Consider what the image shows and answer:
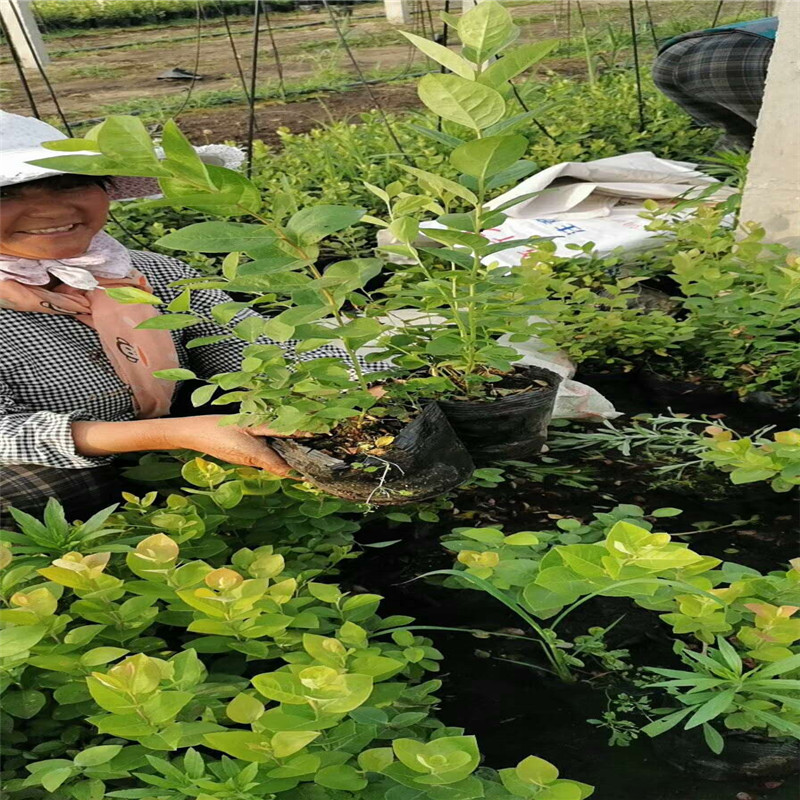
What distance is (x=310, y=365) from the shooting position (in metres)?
1.34

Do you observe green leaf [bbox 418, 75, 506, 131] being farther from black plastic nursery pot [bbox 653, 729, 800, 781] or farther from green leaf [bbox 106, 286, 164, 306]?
black plastic nursery pot [bbox 653, 729, 800, 781]

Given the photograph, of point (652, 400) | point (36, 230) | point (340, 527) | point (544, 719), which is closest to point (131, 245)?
point (36, 230)

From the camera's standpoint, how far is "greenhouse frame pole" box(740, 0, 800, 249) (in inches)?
106

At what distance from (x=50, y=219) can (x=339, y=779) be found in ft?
4.50

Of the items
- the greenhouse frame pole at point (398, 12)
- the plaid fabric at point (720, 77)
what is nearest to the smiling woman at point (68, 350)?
the plaid fabric at point (720, 77)

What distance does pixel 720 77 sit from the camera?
395 cm

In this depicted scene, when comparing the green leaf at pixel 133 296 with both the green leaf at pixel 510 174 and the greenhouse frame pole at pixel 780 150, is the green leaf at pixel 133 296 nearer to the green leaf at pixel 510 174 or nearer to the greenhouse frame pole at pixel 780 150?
the green leaf at pixel 510 174

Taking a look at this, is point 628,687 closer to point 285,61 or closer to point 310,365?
point 310,365

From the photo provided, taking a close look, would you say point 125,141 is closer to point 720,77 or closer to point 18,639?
point 18,639

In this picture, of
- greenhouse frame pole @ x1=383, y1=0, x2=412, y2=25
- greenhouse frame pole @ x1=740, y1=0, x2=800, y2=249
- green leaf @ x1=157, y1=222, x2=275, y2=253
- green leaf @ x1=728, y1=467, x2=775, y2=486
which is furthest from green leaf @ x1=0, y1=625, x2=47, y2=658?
greenhouse frame pole @ x1=383, y1=0, x2=412, y2=25

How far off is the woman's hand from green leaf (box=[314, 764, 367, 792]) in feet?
2.18

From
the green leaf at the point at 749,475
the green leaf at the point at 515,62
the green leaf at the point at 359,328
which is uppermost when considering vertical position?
the green leaf at the point at 515,62

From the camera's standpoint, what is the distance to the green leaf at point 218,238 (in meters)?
1.04

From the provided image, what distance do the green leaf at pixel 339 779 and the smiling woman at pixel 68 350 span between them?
792mm
